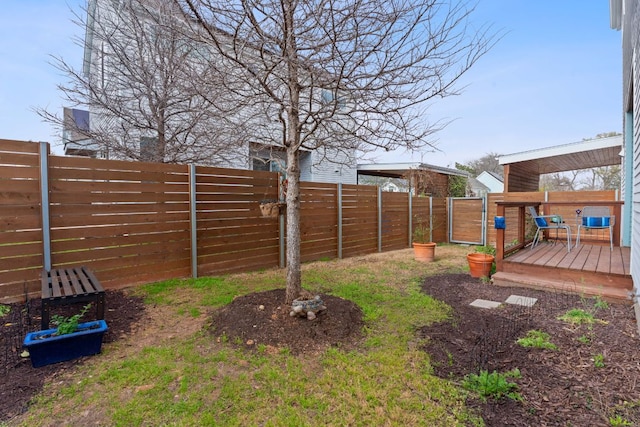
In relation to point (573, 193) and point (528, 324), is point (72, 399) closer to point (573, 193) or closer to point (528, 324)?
point (528, 324)

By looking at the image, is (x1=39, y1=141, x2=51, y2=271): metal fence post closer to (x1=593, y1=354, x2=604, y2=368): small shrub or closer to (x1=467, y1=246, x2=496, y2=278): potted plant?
(x1=593, y1=354, x2=604, y2=368): small shrub

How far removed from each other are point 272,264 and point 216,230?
1.44m

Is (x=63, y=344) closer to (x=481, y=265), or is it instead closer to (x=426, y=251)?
(x=481, y=265)

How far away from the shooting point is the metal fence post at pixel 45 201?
3.79m

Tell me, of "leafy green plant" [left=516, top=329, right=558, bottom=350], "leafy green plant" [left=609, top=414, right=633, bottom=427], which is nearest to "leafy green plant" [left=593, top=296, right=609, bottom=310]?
"leafy green plant" [left=516, top=329, right=558, bottom=350]

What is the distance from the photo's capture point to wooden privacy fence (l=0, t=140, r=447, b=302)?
12.1 ft

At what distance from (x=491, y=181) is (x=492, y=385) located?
32064 mm

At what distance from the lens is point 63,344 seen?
2.39m

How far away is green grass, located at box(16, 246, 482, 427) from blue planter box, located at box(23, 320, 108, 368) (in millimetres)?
123

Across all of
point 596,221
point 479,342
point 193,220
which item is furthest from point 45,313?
point 596,221

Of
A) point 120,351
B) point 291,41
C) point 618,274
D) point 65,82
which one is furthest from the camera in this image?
point 65,82

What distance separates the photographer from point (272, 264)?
630cm

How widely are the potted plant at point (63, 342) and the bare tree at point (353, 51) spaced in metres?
1.77

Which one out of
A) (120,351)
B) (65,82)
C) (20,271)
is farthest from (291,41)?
(65,82)
